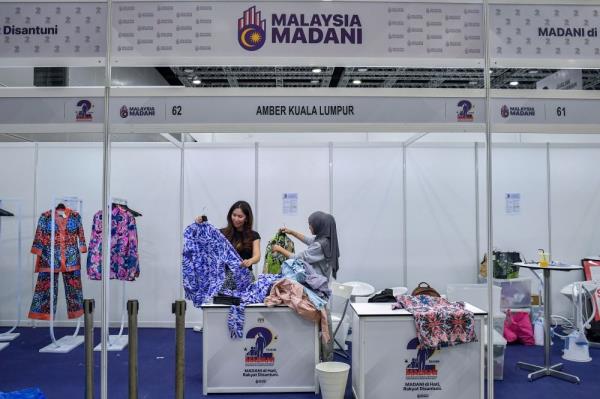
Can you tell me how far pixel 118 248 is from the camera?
5.57m

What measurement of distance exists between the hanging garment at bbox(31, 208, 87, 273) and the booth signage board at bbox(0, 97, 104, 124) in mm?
3198

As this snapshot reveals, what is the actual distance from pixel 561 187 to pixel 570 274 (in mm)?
1251

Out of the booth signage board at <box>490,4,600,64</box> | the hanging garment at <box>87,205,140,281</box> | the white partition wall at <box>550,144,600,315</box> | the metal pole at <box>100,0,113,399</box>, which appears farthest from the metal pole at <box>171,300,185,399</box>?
the white partition wall at <box>550,144,600,315</box>

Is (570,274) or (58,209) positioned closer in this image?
(58,209)

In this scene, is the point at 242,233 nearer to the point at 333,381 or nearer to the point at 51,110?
the point at 333,381

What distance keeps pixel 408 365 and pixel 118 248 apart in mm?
3617

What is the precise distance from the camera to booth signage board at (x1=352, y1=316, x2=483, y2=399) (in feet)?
12.1

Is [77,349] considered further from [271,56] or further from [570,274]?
[570,274]

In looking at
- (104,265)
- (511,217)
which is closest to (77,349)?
(104,265)

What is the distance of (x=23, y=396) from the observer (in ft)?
8.51

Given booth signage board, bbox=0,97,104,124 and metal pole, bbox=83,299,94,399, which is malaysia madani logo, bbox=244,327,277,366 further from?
booth signage board, bbox=0,97,104,124

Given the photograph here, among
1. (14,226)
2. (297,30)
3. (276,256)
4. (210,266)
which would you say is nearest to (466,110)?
(297,30)

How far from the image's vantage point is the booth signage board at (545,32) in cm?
270

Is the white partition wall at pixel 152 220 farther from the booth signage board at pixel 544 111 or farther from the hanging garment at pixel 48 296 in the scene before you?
the booth signage board at pixel 544 111
